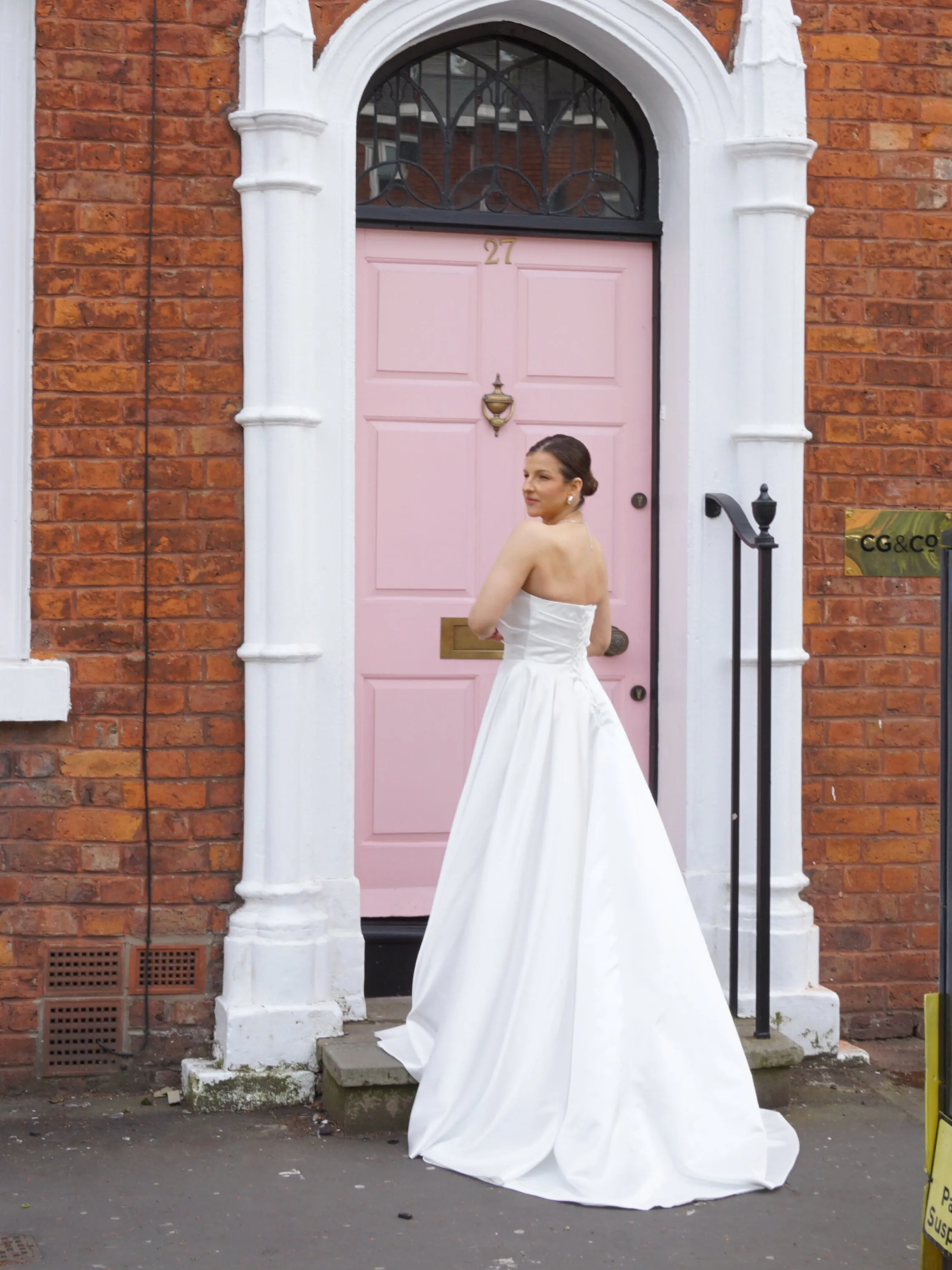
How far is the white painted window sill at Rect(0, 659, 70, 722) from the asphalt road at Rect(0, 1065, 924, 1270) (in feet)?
3.93

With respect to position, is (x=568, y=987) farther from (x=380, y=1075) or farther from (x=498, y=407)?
(x=498, y=407)

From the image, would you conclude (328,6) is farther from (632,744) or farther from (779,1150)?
(779,1150)

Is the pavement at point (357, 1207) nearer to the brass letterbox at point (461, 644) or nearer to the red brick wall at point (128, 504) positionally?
the red brick wall at point (128, 504)

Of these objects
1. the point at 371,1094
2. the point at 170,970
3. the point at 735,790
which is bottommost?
the point at 371,1094

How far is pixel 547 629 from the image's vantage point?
4375 mm

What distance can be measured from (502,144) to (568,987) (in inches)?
114

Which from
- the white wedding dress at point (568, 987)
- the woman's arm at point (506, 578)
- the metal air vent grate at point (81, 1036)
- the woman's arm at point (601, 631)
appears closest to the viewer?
the white wedding dress at point (568, 987)

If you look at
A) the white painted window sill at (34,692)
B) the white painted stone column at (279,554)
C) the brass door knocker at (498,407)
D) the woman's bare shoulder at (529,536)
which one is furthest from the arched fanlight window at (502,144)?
the white painted window sill at (34,692)

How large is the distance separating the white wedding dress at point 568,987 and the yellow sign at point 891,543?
4.19ft

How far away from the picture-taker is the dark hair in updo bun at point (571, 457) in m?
4.34

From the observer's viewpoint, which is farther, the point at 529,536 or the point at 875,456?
the point at 875,456

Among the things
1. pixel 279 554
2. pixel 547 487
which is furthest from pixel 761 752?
pixel 279 554

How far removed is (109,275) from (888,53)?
2720 mm

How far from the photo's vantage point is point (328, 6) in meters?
4.89
